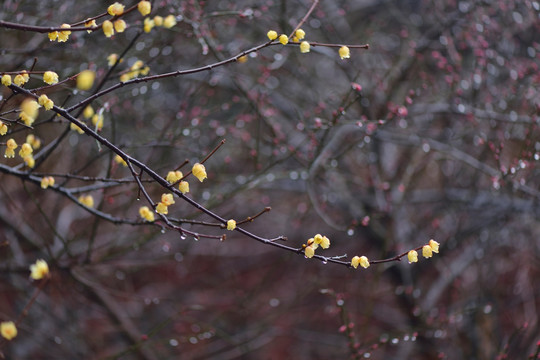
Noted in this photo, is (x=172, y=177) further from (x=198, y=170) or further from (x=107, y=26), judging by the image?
(x=107, y=26)

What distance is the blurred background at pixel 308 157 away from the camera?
131 inches

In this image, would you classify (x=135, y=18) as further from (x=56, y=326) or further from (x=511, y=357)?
(x=511, y=357)

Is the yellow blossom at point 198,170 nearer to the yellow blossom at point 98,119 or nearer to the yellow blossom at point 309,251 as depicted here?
the yellow blossom at point 309,251

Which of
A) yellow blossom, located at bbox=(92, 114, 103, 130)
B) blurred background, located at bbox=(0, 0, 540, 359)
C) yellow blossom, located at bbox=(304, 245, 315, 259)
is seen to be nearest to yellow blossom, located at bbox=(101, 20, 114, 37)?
yellow blossom, located at bbox=(92, 114, 103, 130)

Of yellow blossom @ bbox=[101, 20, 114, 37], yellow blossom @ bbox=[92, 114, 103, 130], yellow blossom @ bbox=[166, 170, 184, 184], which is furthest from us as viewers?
yellow blossom @ bbox=[92, 114, 103, 130]

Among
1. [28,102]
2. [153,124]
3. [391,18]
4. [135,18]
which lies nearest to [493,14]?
[391,18]

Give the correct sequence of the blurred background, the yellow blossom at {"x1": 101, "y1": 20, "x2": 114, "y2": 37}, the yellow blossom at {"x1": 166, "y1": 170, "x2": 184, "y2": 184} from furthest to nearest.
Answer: the blurred background → the yellow blossom at {"x1": 166, "y1": 170, "x2": 184, "y2": 184} → the yellow blossom at {"x1": 101, "y1": 20, "x2": 114, "y2": 37}

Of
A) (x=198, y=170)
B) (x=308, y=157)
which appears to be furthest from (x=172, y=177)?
(x=308, y=157)

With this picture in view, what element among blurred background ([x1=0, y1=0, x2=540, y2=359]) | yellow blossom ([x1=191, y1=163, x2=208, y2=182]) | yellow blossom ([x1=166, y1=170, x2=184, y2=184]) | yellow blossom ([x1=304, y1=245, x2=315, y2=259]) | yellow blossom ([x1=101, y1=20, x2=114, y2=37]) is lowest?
blurred background ([x1=0, y1=0, x2=540, y2=359])

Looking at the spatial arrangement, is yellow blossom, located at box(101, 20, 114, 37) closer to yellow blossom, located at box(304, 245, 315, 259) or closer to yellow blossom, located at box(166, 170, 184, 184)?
yellow blossom, located at box(166, 170, 184, 184)

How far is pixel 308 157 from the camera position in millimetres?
3420

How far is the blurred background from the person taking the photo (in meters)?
3.33

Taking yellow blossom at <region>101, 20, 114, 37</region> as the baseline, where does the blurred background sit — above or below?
below

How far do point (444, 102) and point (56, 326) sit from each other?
3935 mm
